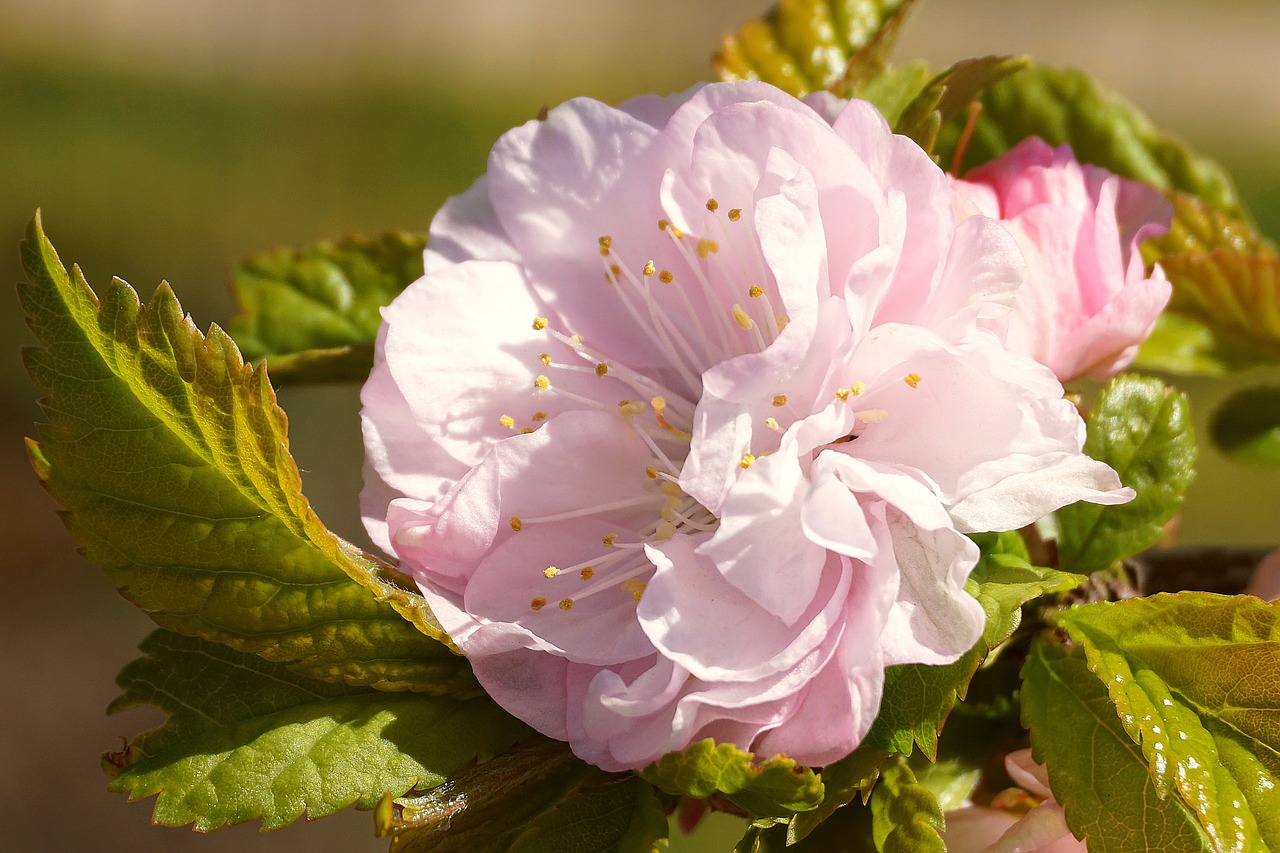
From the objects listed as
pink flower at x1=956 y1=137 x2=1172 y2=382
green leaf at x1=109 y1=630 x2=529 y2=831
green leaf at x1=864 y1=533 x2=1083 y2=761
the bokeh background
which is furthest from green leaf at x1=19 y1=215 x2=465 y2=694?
the bokeh background

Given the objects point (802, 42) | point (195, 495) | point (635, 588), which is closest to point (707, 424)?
point (635, 588)

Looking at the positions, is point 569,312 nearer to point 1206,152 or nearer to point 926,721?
point 926,721

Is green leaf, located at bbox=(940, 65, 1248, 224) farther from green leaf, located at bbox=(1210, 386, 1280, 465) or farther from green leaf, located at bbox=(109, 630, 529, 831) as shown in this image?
green leaf, located at bbox=(109, 630, 529, 831)

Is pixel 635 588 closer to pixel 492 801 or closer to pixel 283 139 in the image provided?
pixel 492 801

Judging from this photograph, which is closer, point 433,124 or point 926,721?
point 926,721

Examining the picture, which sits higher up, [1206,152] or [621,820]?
[621,820]

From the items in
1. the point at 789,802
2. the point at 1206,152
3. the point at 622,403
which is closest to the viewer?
the point at 789,802

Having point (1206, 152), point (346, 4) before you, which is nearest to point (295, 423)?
point (346, 4)
